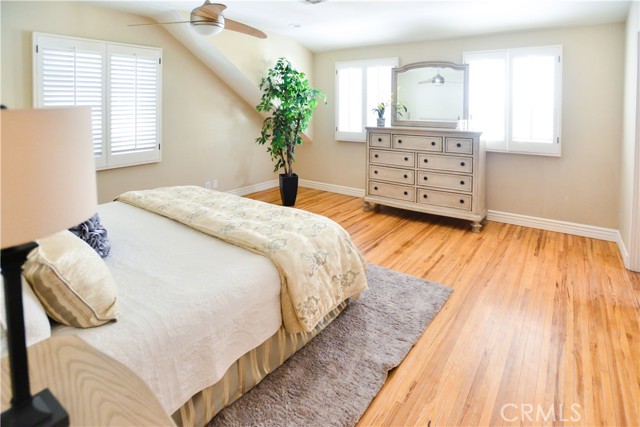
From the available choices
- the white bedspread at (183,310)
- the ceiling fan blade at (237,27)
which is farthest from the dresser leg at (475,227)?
the white bedspread at (183,310)

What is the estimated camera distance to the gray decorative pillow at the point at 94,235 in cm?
191

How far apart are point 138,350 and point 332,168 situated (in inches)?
203

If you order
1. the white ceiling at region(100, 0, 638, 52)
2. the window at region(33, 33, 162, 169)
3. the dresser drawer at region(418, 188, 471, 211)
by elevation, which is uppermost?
the white ceiling at region(100, 0, 638, 52)

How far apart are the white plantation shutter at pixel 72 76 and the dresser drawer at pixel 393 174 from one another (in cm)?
318

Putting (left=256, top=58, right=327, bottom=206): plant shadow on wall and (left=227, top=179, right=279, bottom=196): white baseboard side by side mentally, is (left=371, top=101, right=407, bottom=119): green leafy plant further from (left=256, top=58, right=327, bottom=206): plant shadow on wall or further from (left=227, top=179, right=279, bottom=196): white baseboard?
(left=227, top=179, right=279, bottom=196): white baseboard

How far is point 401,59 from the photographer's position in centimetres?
519

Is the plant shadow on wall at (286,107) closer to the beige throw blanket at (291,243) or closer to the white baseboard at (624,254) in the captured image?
the beige throw blanket at (291,243)

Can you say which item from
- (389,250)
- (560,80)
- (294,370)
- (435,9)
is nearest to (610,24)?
(560,80)

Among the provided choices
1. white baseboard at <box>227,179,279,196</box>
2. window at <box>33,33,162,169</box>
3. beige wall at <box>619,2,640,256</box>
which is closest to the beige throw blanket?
window at <box>33,33,162,169</box>

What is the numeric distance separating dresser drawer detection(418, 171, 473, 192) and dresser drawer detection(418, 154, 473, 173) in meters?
0.08

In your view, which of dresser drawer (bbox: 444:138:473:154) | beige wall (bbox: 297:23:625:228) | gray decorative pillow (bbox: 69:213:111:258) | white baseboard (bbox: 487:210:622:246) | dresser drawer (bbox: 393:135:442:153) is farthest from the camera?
dresser drawer (bbox: 393:135:442:153)

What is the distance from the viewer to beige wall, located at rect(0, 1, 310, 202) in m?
3.50

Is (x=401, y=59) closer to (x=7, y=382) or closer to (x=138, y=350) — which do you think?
(x=138, y=350)

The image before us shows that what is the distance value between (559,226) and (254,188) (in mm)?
4207
